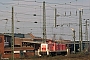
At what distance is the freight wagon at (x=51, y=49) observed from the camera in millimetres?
46072

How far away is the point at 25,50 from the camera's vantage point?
7800cm

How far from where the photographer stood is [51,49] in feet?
160

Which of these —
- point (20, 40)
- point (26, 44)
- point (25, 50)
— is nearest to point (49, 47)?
point (25, 50)

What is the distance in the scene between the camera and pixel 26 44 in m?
89.8

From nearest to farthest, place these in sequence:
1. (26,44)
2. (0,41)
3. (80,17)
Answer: (80,17)
(0,41)
(26,44)

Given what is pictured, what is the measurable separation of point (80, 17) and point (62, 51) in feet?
26.0

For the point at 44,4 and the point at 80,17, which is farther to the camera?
the point at 80,17

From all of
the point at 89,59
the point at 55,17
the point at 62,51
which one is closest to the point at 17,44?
the point at 62,51

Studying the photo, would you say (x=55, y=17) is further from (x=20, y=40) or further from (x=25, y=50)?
(x=20, y=40)

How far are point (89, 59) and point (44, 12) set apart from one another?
36.1ft

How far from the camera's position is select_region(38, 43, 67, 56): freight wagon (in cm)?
4607

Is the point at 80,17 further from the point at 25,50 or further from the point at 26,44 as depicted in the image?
the point at 26,44

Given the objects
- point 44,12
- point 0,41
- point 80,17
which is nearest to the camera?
point 44,12

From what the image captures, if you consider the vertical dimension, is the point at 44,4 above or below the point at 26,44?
above
